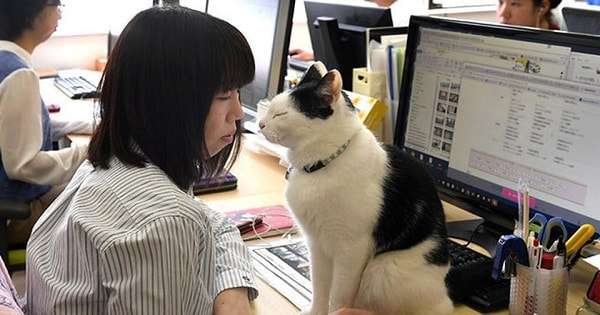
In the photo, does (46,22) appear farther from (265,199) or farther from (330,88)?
(330,88)

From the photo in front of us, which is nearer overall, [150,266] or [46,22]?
[150,266]

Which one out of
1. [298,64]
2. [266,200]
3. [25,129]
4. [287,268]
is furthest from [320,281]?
[298,64]

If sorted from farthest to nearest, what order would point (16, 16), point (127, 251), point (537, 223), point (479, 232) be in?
1. point (16, 16)
2. point (479, 232)
3. point (537, 223)
4. point (127, 251)

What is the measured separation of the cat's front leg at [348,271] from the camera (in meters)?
1.02

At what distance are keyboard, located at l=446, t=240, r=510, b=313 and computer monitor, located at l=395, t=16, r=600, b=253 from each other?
6.4 inches

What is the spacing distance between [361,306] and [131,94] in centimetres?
51

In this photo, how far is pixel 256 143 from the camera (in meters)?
2.04

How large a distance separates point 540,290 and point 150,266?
24.1 inches

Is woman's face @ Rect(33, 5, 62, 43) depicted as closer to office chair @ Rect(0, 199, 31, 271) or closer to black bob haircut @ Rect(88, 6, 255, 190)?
office chair @ Rect(0, 199, 31, 271)

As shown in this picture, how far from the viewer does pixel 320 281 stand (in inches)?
42.9

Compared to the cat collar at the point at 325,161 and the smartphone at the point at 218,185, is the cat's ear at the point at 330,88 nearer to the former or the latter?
the cat collar at the point at 325,161

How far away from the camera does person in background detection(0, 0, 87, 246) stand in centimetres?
184

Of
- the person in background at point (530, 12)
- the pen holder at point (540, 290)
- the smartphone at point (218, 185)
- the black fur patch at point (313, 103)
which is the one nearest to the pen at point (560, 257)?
the pen holder at point (540, 290)

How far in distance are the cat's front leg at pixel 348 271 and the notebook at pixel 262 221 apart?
1.22 feet
